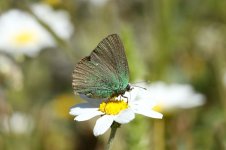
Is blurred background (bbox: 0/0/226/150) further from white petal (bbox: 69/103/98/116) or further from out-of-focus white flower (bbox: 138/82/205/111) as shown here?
white petal (bbox: 69/103/98/116)

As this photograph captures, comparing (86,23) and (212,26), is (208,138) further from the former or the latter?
(86,23)

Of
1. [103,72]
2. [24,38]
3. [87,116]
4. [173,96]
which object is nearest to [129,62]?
[103,72]

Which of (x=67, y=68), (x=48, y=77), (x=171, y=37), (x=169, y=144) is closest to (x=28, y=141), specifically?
(x=169, y=144)

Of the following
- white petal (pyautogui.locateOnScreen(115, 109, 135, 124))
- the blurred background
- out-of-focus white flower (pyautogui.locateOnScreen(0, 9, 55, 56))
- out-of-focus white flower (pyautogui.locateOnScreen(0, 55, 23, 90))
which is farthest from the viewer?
out-of-focus white flower (pyautogui.locateOnScreen(0, 9, 55, 56))

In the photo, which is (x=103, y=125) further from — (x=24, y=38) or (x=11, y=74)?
(x=24, y=38)

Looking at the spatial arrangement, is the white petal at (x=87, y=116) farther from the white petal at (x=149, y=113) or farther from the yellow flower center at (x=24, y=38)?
the yellow flower center at (x=24, y=38)

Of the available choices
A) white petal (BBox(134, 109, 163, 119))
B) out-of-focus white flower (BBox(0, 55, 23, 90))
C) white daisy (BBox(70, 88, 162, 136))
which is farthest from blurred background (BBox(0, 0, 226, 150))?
white petal (BBox(134, 109, 163, 119))
